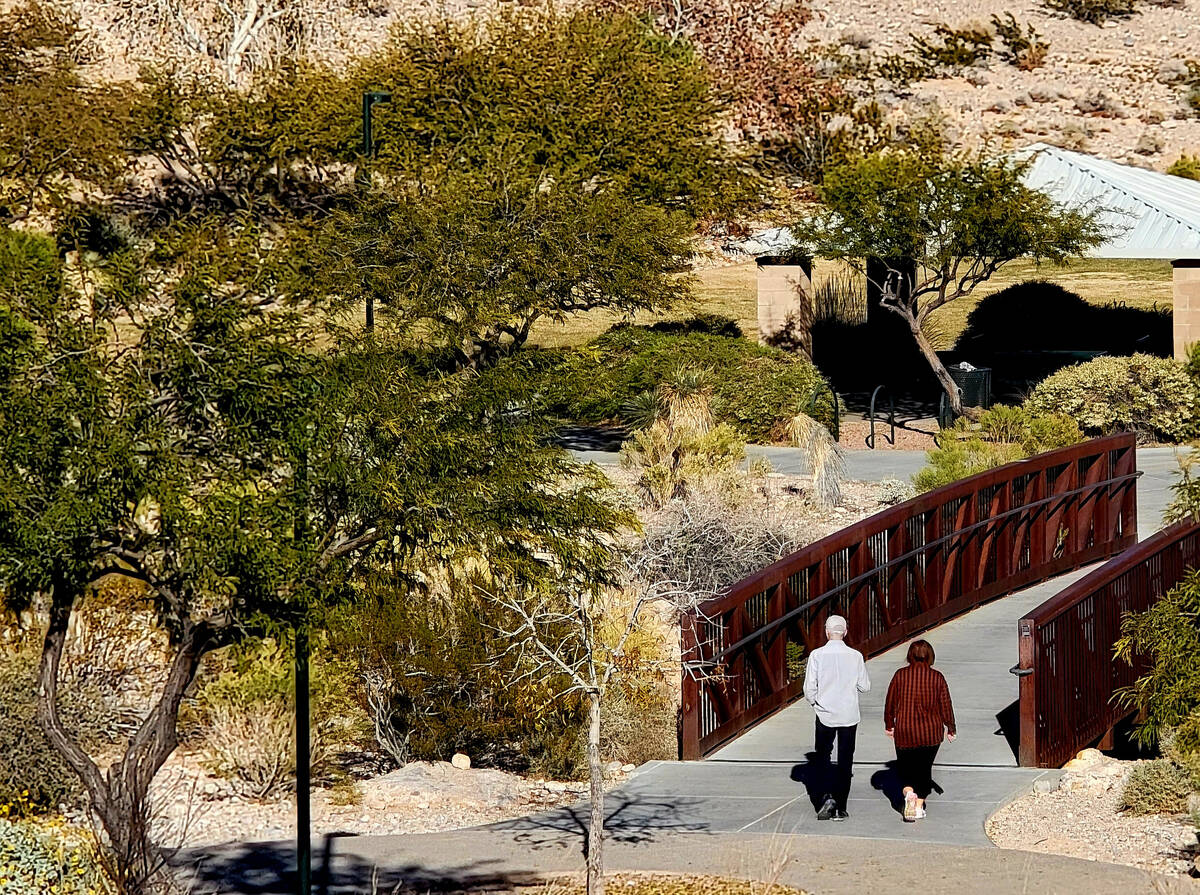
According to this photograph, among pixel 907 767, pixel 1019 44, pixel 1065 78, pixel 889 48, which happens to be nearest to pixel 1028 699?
pixel 907 767

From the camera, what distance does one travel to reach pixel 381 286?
24.3 m

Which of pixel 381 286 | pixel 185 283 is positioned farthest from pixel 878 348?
pixel 185 283

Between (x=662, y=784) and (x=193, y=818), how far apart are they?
2972 mm

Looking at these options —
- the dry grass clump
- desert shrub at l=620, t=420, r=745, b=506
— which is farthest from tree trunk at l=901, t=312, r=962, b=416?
the dry grass clump

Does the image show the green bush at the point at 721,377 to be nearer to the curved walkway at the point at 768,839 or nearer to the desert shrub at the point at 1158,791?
the curved walkway at the point at 768,839

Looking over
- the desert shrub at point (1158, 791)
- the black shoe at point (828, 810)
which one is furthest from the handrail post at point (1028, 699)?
the black shoe at point (828, 810)

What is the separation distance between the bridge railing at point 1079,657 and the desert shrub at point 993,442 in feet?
19.3

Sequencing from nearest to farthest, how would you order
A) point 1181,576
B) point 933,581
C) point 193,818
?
point 193,818 < point 1181,576 < point 933,581

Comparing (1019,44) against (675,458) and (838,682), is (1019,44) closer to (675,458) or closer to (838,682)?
(675,458)

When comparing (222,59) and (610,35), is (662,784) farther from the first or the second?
(222,59)

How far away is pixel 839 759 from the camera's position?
10.8 meters

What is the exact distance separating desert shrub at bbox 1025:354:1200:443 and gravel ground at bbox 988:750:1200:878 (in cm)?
1552

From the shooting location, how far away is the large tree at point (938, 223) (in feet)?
89.6

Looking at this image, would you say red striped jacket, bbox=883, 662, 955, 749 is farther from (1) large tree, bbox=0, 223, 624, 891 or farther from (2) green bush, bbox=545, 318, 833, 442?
(2) green bush, bbox=545, 318, 833, 442
